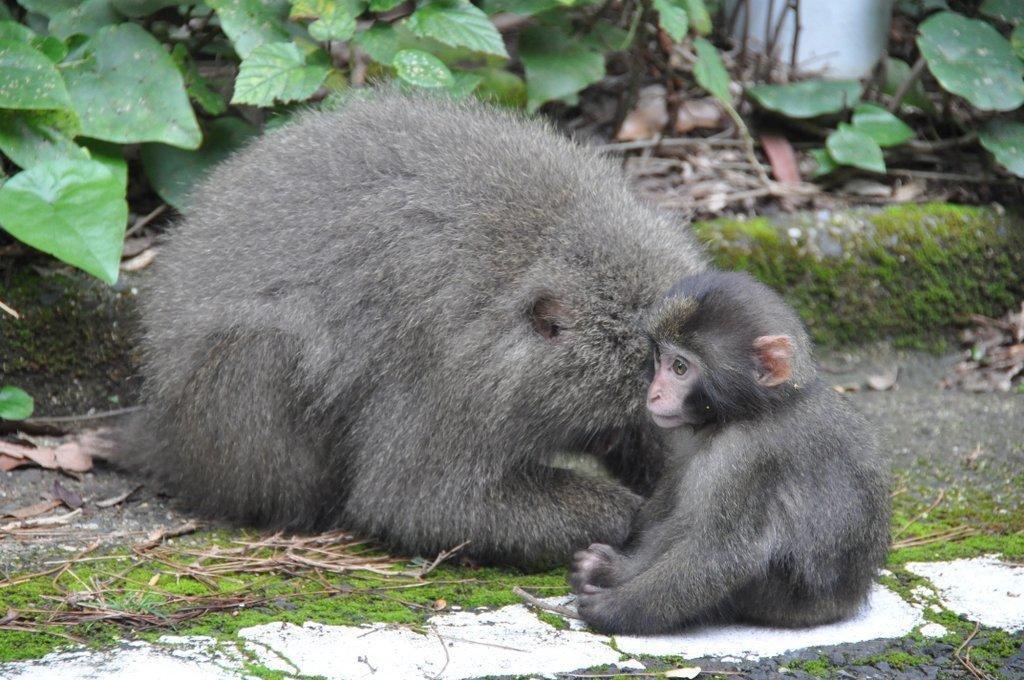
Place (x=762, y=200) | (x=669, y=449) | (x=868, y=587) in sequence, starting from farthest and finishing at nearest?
1. (x=762, y=200)
2. (x=669, y=449)
3. (x=868, y=587)

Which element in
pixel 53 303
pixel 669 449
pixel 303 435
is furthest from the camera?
pixel 53 303

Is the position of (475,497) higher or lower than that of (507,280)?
lower

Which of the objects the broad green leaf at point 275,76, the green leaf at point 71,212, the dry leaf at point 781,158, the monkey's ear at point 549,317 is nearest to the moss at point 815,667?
the monkey's ear at point 549,317

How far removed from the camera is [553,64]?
6578 millimetres

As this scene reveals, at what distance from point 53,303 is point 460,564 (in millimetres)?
2509

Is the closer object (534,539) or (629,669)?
(629,669)

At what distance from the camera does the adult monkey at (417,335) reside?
445 cm

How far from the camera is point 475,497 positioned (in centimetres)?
457

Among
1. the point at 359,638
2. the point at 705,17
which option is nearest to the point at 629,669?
the point at 359,638

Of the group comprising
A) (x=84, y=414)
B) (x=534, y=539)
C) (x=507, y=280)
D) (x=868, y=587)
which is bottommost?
(x=84, y=414)

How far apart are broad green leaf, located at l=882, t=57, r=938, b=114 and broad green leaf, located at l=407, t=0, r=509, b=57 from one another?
3.20 metres

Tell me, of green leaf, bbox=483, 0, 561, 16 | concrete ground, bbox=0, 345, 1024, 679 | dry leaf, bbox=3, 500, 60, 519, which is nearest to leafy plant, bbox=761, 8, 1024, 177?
green leaf, bbox=483, 0, 561, 16

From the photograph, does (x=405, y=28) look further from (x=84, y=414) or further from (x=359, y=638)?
(x=359, y=638)

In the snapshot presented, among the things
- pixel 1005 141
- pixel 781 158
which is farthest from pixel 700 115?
pixel 1005 141
